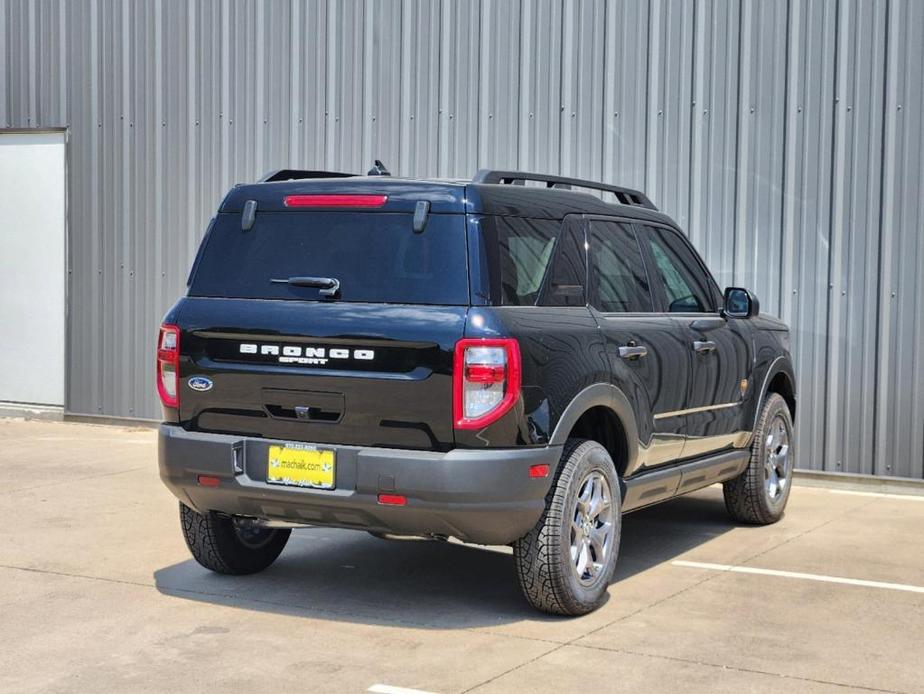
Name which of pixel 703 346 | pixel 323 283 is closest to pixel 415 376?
pixel 323 283

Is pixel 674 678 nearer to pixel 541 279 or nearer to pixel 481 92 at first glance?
pixel 541 279

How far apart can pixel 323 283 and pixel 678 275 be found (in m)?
2.47

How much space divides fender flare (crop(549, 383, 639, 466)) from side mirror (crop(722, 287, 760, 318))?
5.34 ft

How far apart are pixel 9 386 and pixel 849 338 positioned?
27.8ft

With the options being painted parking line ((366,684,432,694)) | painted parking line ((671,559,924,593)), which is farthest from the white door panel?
painted parking line ((366,684,432,694))

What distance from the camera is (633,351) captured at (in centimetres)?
685

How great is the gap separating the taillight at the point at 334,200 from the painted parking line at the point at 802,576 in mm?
2737

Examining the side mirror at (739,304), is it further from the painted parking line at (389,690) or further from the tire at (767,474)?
the painted parking line at (389,690)

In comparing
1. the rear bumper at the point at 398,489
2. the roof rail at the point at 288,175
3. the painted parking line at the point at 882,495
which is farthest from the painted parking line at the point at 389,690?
the painted parking line at the point at 882,495

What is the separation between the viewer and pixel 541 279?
20.9ft

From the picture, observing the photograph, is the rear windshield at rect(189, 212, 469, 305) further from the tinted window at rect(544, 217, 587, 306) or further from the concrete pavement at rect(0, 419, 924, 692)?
the concrete pavement at rect(0, 419, 924, 692)

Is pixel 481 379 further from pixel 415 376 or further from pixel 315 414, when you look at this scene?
pixel 315 414

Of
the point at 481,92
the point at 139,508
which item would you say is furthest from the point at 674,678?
the point at 481,92

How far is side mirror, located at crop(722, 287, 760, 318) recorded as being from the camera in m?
8.13
